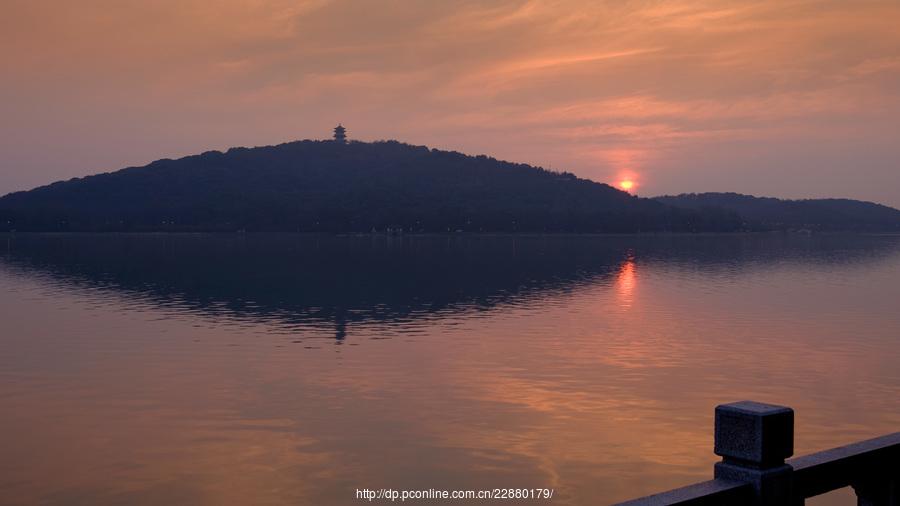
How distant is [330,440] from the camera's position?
75.9ft

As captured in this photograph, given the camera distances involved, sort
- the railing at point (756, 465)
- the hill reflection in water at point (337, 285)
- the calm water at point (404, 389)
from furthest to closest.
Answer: the hill reflection in water at point (337, 285)
the calm water at point (404, 389)
the railing at point (756, 465)

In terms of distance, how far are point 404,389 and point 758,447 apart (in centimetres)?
2512

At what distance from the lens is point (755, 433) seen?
609 cm

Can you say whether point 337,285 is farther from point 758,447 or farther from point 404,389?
point 758,447

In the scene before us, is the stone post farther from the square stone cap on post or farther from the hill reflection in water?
the hill reflection in water

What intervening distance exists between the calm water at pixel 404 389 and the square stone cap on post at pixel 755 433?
42.2 feet

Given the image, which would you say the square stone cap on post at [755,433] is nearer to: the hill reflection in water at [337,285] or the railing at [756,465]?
the railing at [756,465]

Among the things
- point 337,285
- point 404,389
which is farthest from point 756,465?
point 337,285

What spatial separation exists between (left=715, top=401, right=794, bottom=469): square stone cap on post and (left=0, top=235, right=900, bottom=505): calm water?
12850 mm

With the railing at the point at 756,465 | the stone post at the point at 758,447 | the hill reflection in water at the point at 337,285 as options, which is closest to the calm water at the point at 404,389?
the hill reflection in water at the point at 337,285

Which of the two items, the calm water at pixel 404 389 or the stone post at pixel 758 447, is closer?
the stone post at pixel 758 447

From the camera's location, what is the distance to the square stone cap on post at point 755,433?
609 centimetres

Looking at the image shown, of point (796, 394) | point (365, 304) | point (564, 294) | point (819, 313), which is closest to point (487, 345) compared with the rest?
point (796, 394)

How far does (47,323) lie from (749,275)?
7401 centimetres
